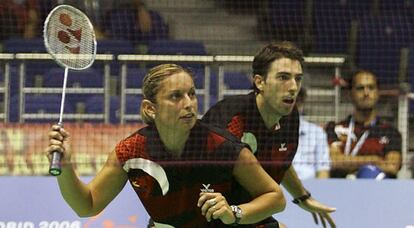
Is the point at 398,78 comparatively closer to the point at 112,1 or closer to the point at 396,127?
→ the point at 396,127

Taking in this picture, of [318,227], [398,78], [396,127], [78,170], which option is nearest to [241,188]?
[318,227]

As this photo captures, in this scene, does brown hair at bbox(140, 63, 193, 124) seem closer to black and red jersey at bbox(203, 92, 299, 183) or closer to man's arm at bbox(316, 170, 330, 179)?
black and red jersey at bbox(203, 92, 299, 183)

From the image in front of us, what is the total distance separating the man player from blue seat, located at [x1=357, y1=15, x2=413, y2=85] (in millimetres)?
3576

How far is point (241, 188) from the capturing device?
4.08 m

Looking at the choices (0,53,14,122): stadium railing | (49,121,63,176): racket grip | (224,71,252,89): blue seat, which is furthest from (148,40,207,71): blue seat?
(49,121,63,176): racket grip

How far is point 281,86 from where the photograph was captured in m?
4.75

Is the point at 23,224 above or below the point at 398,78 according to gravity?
below

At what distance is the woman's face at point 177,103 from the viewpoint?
3889mm

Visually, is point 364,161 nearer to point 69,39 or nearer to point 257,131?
point 257,131

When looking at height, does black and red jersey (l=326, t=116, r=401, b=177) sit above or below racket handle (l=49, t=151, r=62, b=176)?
below

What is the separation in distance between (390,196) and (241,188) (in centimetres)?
188

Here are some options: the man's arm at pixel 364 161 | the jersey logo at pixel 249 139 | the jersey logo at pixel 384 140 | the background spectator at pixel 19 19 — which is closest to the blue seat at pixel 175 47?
the background spectator at pixel 19 19

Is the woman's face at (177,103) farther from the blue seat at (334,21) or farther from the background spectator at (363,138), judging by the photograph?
the blue seat at (334,21)

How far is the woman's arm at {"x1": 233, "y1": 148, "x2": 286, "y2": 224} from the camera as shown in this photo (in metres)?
3.86
